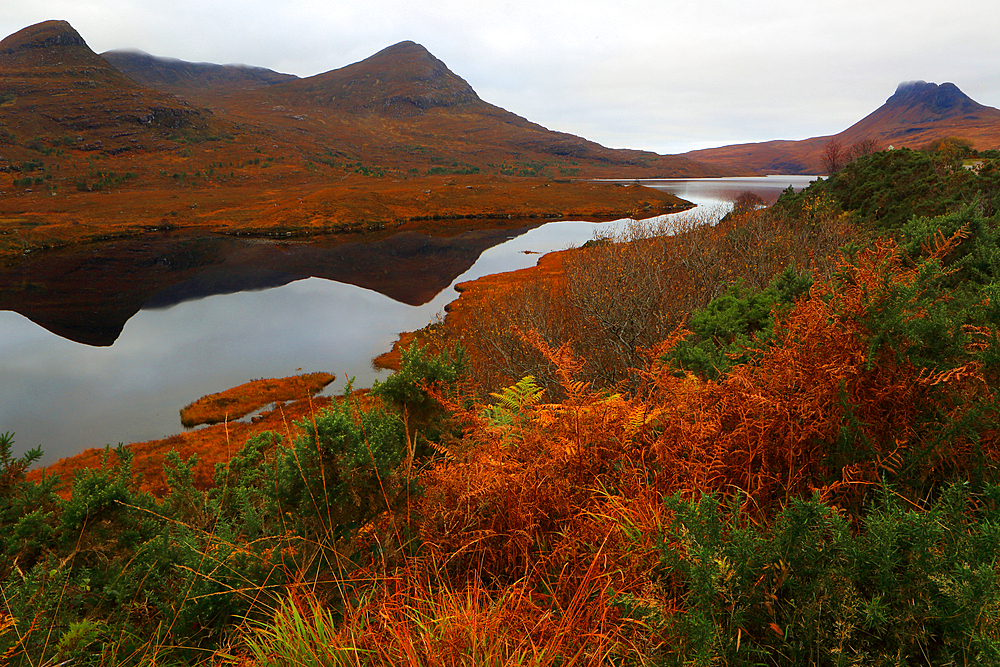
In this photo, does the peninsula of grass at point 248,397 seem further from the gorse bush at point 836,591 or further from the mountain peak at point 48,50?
the mountain peak at point 48,50

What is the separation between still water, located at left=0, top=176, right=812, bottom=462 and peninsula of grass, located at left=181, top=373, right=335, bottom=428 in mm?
692

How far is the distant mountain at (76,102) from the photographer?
109 meters

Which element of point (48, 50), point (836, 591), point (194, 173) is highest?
point (48, 50)

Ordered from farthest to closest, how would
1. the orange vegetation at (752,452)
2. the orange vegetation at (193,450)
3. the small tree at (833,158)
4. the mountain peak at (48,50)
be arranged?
the mountain peak at (48,50)
the small tree at (833,158)
the orange vegetation at (193,450)
the orange vegetation at (752,452)

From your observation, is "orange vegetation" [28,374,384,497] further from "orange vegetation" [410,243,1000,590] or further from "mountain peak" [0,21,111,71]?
"mountain peak" [0,21,111,71]

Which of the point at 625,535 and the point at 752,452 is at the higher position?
the point at 752,452

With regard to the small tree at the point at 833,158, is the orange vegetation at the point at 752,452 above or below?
below

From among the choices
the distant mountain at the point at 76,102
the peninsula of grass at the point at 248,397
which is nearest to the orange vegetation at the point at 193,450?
the peninsula of grass at the point at 248,397

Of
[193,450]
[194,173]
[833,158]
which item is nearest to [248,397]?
[193,450]

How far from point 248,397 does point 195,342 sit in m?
9.39

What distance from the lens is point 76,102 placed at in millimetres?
122750

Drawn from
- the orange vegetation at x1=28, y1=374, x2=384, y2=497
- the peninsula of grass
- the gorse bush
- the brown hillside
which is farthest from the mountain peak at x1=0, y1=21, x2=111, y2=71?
the gorse bush

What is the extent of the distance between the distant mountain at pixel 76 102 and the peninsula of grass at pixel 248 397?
4645 inches

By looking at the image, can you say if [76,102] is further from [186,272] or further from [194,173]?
[186,272]
